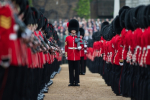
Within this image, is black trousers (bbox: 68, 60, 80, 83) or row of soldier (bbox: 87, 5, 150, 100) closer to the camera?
row of soldier (bbox: 87, 5, 150, 100)

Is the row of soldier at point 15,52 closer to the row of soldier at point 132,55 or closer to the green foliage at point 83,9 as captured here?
the row of soldier at point 132,55

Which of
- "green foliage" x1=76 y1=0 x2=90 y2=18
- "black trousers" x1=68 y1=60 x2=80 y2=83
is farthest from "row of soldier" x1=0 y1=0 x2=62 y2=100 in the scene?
"green foliage" x1=76 y1=0 x2=90 y2=18

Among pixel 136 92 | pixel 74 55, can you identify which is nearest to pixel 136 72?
pixel 136 92

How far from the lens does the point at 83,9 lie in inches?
2640

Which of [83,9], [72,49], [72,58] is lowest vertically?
[72,58]

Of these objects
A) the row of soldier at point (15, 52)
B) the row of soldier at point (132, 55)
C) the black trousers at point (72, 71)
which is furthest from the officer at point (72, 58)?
the row of soldier at point (15, 52)

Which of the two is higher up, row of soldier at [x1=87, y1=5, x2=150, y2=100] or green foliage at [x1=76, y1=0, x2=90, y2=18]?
green foliage at [x1=76, y1=0, x2=90, y2=18]

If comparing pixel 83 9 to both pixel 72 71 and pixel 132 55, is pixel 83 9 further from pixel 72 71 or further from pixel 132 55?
Answer: pixel 132 55

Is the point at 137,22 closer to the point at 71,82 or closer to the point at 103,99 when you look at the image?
the point at 103,99

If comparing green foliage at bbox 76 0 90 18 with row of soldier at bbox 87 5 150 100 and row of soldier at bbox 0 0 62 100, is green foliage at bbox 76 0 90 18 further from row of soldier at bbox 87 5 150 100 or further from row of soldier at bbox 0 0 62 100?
row of soldier at bbox 0 0 62 100

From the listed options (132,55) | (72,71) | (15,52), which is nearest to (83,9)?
(72,71)

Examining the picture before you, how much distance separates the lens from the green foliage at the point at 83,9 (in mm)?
65812

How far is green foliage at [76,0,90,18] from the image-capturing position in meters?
65.8

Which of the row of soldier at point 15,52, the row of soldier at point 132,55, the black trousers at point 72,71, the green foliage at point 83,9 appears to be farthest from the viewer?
the green foliage at point 83,9
